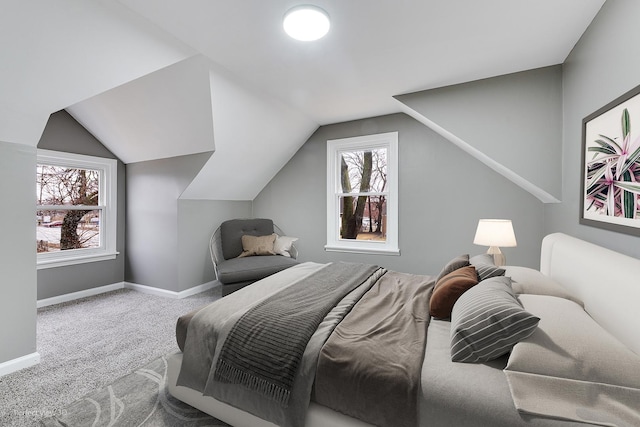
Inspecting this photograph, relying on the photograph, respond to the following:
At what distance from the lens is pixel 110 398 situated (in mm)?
1811

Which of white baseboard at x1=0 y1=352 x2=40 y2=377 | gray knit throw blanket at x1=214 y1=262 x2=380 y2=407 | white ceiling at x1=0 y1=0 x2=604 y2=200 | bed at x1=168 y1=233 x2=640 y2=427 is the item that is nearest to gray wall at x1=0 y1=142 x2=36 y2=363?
white baseboard at x1=0 y1=352 x2=40 y2=377

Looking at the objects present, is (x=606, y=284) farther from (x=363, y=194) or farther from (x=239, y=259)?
(x=239, y=259)

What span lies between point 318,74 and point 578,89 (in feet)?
6.77

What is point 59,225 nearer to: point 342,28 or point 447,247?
point 342,28

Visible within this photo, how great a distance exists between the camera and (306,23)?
185 centimetres

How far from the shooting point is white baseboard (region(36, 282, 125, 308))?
133 inches

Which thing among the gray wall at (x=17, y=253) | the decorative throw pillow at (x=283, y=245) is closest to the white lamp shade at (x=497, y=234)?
the decorative throw pillow at (x=283, y=245)

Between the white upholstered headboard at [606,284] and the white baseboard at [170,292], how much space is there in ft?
13.1

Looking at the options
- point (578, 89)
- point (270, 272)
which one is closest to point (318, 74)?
point (578, 89)

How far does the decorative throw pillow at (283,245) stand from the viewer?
4078 mm

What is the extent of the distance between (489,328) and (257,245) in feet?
10.9

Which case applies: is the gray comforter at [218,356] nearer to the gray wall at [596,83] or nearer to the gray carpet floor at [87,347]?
the gray carpet floor at [87,347]

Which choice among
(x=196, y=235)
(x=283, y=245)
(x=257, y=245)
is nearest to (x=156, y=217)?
(x=196, y=235)

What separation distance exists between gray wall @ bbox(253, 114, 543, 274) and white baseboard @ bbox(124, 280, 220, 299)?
149 centimetres
